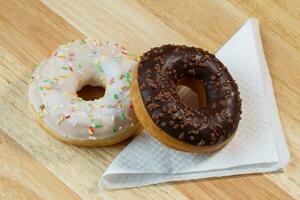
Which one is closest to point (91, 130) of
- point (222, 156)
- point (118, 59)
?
point (118, 59)

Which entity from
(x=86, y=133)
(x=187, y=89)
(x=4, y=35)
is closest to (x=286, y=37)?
(x=187, y=89)

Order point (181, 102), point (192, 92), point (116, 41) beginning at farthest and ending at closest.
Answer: point (116, 41)
point (192, 92)
point (181, 102)

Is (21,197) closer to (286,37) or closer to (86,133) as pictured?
(86,133)

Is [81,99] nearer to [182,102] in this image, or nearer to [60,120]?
[60,120]

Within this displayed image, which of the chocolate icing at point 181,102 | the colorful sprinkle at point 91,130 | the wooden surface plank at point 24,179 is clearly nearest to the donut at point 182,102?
the chocolate icing at point 181,102

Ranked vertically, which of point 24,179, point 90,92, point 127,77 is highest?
point 127,77

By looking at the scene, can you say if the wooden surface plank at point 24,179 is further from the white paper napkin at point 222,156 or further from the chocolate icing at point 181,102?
the chocolate icing at point 181,102
